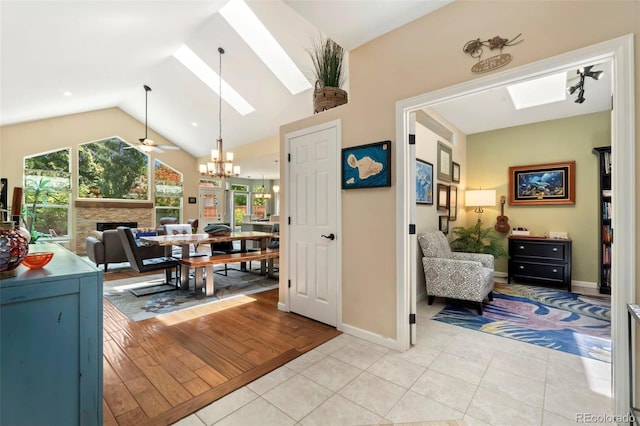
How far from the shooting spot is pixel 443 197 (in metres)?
4.48

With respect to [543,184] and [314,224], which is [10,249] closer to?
[314,224]

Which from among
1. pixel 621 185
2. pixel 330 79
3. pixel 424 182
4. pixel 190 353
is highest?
pixel 330 79

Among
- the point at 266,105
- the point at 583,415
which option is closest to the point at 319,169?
the point at 583,415

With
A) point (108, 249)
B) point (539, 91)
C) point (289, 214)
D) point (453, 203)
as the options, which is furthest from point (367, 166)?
point (108, 249)

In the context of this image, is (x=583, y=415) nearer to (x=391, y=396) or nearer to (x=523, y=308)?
(x=391, y=396)

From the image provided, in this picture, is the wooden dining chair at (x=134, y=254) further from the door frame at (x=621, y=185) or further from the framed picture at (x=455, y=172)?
the framed picture at (x=455, y=172)

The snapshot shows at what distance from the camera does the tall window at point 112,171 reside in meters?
7.77

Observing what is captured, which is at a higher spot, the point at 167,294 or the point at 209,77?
the point at 209,77

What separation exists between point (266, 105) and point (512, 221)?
5.25 m

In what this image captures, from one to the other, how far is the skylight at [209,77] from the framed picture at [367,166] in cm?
441

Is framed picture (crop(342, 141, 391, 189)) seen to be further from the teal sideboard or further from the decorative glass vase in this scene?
the decorative glass vase

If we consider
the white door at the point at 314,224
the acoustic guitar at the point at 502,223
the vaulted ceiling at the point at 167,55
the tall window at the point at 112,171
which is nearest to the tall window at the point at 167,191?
the tall window at the point at 112,171

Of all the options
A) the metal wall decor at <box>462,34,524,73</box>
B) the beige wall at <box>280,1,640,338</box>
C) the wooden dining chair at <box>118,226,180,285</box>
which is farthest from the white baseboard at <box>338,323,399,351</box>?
the wooden dining chair at <box>118,226,180,285</box>

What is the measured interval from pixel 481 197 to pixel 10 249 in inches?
215
